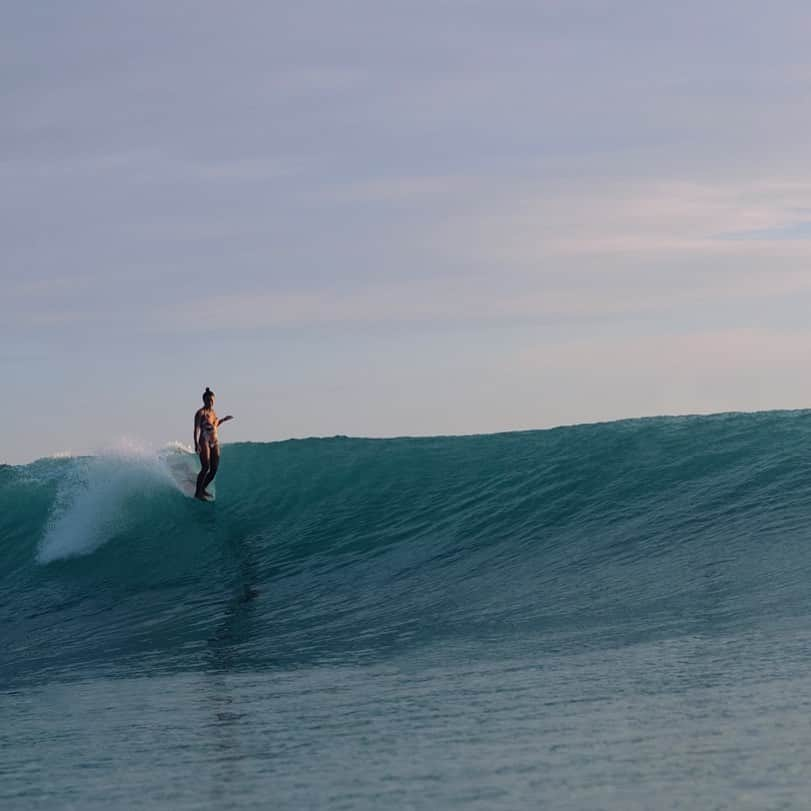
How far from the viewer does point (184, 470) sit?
19.5m

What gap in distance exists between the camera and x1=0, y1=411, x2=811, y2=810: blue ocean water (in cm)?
591

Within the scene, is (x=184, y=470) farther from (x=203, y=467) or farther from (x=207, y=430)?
(x=207, y=430)

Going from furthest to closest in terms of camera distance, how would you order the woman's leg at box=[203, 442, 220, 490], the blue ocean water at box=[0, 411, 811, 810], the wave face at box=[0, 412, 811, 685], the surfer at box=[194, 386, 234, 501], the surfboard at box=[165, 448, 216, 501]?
the surfboard at box=[165, 448, 216, 501] < the woman's leg at box=[203, 442, 220, 490] < the surfer at box=[194, 386, 234, 501] < the wave face at box=[0, 412, 811, 685] < the blue ocean water at box=[0, 411, 811, 810]

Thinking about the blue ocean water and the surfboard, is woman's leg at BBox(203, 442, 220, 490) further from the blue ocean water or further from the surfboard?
the blue ocean water

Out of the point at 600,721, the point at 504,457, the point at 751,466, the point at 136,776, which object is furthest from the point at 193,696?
the point at 504,457

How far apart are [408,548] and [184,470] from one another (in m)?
5.82

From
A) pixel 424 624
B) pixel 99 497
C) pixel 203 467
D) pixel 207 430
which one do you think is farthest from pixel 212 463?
pixel 424 624

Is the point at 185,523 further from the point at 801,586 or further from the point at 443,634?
the point at 801,586

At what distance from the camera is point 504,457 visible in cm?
1936

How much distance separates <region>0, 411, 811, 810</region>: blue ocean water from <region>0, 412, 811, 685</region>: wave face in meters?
0.05

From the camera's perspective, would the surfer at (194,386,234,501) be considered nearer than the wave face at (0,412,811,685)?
No

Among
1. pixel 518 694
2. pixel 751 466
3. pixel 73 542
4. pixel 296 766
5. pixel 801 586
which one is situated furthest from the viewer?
pixel 73 542

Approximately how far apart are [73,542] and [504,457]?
6.59m

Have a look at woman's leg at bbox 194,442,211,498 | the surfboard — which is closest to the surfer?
woman's leg at bbox 194,442,211,498
